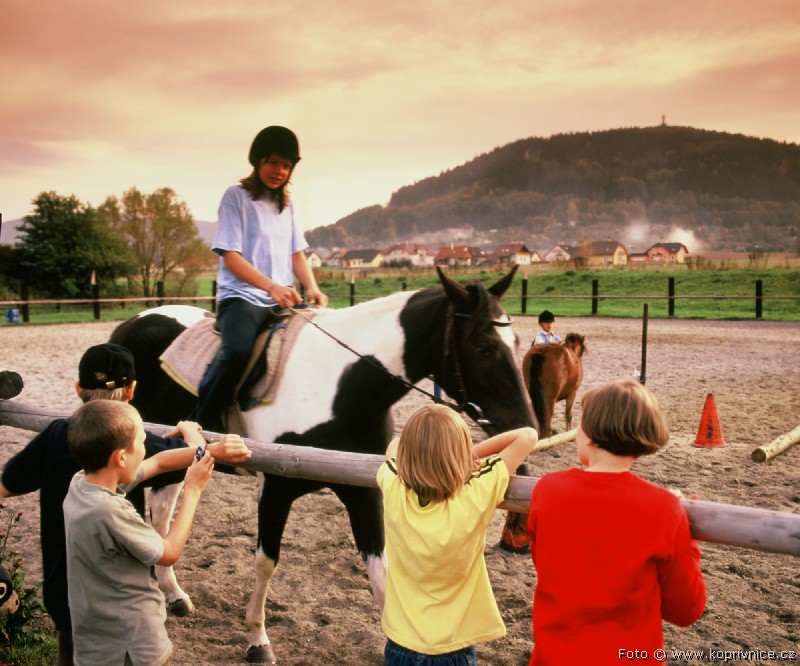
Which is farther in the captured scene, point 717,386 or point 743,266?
point 743,266

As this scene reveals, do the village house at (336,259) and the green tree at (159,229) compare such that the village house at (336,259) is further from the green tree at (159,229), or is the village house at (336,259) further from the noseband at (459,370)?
the noseband at (459,370)

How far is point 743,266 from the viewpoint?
38812 millimetres

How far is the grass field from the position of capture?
24.3m

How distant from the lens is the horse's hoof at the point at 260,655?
329cm

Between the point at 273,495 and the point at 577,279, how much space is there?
34.8 metres

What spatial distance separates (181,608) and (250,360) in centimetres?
159

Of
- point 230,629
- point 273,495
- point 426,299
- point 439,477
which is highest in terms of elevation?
point 426,299

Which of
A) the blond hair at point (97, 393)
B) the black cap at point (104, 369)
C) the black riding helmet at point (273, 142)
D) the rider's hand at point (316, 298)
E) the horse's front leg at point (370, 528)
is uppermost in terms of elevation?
the black riding helmet at point (273, 142)

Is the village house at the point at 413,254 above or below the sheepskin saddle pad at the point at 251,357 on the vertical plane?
above

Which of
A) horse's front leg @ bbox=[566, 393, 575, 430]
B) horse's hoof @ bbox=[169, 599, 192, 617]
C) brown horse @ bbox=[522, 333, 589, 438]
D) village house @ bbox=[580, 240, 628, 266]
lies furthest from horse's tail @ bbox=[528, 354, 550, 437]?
village house @ bbox=[580, 240, 628, 266]

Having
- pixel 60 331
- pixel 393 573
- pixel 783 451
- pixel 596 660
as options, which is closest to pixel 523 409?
pixel 393 573

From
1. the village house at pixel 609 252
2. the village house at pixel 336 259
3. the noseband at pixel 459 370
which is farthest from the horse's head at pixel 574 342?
the village house at pixel 336 259

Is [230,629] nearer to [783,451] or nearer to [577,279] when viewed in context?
[783,451]

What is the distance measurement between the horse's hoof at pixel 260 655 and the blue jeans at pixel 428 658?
156cm
